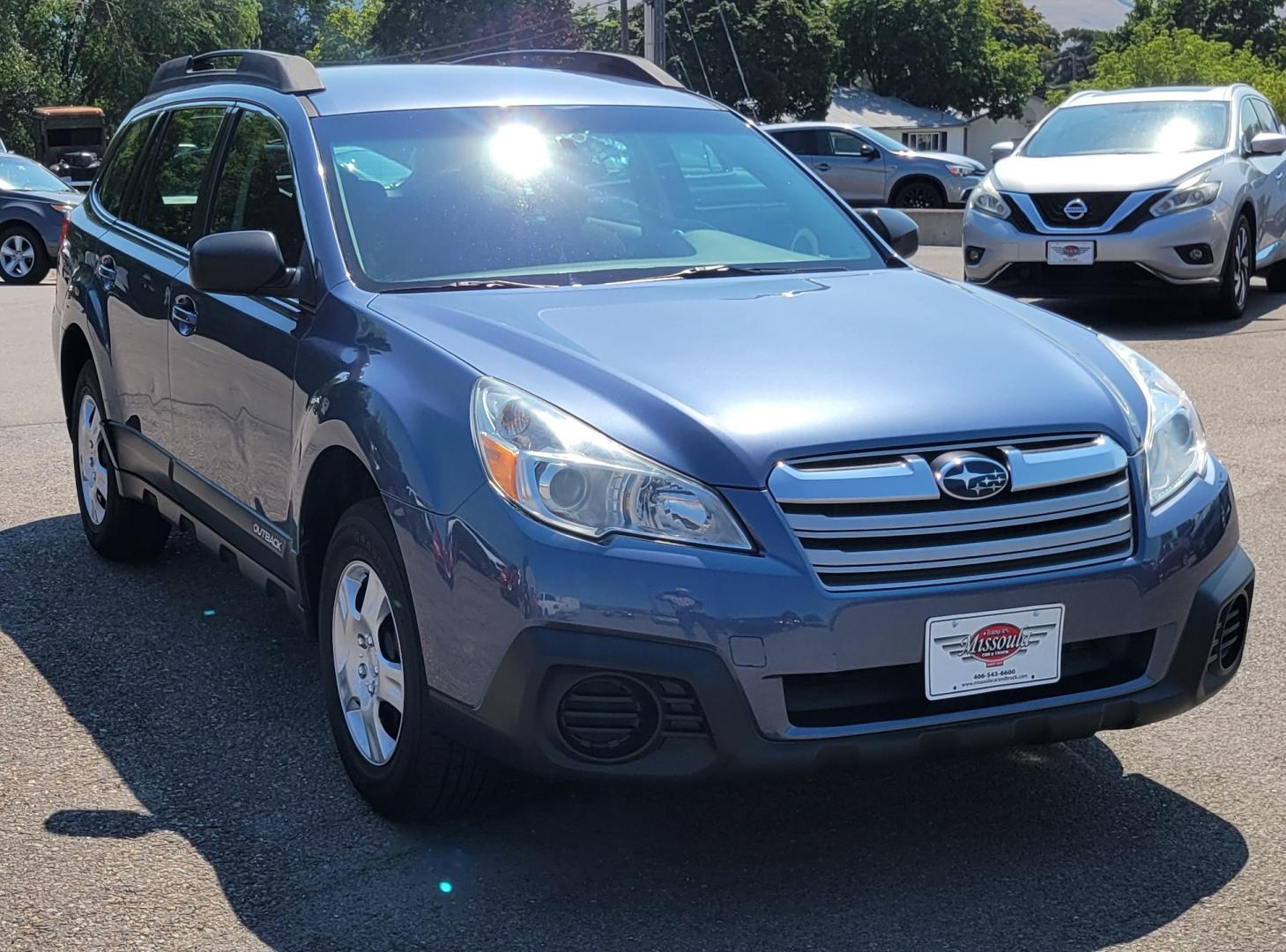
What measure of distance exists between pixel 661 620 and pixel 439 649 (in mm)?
511

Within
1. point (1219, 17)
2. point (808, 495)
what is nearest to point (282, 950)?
point (808, 495)

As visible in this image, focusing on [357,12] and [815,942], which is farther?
[357,12]

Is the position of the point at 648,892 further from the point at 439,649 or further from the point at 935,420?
the point at 935,420

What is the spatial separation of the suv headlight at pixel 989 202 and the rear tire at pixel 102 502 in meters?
7.32

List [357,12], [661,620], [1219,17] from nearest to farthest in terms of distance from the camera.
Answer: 1. [661,620]
2. [1219,17]
3. [357,12]

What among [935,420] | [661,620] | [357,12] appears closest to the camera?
[661,620]

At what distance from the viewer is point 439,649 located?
3.35 metres

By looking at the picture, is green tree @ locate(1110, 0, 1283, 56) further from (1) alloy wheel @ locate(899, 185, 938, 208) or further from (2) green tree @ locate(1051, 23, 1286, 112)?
(1) alloy wheel @ locate(899, 185, 938, 208)

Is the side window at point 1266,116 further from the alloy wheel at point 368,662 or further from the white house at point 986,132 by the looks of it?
the white house at point 986,132

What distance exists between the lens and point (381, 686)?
12.1ft

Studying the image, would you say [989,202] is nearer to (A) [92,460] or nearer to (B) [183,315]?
(A) [92,460]

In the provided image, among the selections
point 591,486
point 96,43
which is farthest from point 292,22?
point 591,486

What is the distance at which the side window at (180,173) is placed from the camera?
518cm

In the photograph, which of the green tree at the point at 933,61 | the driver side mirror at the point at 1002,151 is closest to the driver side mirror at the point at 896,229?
the driver side mirror at the point at 1002,151
